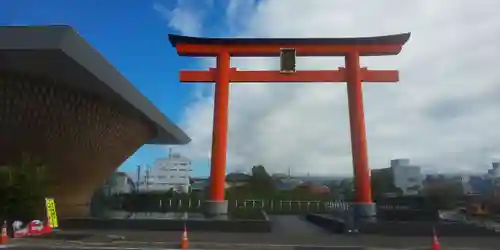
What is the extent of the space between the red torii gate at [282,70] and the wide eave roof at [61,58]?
12.7ft

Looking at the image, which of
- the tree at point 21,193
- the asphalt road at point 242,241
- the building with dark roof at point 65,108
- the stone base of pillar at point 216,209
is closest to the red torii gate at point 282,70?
the stone base of pillar at point 216,209

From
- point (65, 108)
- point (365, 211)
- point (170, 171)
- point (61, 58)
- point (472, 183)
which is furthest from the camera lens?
point (170, 171)

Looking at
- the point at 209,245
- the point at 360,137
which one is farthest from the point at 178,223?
the point at 360,137

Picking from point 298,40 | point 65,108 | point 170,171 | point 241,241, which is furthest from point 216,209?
point 170,171

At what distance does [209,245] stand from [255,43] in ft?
37.1

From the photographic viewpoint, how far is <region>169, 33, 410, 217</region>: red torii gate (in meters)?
21.4

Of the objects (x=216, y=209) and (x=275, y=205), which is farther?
(x=275, y=205)

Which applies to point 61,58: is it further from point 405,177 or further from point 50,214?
point 405,177

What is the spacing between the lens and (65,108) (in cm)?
2073

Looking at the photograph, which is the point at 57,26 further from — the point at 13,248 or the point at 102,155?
the point at 102,155

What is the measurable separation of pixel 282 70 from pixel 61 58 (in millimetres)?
9956

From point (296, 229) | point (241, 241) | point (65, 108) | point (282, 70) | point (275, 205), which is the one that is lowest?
point (241, 241)

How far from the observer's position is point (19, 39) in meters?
14.8

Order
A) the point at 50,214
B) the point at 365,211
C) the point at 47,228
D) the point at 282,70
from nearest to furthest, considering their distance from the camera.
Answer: the point at 47,228
the point at 50,214
the point at 365,211
the point at 282,70
